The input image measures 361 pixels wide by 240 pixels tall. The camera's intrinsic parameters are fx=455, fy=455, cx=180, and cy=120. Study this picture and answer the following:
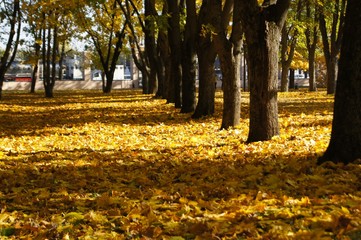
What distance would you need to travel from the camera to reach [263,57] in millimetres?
8469

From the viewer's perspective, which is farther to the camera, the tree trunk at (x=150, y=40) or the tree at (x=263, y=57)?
the tree trunk at (x=150, y=40)

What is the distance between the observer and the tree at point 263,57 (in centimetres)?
827

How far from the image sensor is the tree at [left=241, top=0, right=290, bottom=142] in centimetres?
827

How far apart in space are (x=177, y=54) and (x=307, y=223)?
14979mm

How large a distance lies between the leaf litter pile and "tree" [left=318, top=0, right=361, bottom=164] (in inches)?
13.7

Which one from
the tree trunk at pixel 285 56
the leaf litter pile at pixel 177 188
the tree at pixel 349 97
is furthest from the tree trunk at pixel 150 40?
the tree at pixel 349 97

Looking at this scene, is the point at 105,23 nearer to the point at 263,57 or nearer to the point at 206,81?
the point at 206,81

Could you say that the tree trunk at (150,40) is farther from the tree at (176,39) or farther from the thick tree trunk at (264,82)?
the thick tree trunk at (264,82)

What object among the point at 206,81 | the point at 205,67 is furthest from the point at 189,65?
the point at 205,67

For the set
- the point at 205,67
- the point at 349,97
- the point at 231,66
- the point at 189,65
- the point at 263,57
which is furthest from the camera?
the point at 189,65

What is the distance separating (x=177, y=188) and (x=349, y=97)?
2.51m

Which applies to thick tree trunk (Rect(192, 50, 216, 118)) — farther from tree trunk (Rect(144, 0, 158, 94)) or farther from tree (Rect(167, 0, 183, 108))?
tree trunk (Rect(144, 0, 158, 94))

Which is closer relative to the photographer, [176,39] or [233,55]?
[233,55]

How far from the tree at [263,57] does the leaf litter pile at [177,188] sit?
15.5 inches
